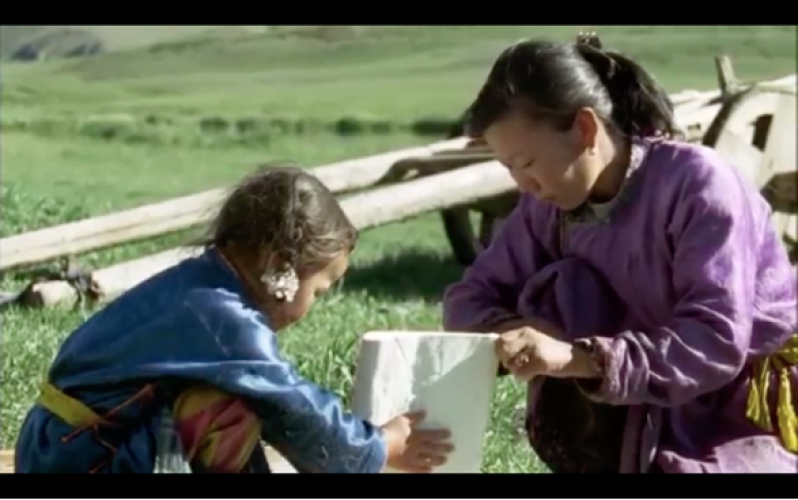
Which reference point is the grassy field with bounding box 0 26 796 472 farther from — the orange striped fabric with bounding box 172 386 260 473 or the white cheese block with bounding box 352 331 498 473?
the orange striped fabric with bounding box 172 386 260 473

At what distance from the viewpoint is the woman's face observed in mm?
2635

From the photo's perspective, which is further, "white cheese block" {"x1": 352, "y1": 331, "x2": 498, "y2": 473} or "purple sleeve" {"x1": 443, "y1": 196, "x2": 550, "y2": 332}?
"purple sleeve" {"x1": 443, "y1": 196, "x2": 550, "y2": 332}

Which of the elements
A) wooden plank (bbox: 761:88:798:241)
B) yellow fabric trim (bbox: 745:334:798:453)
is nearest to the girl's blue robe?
yellow fabric trim (bbox: 745:334:798:453)

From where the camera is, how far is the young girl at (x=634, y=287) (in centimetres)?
257

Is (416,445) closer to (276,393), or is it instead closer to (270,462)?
(276,393)

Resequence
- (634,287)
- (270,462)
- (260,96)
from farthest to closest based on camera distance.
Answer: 1. (260,96)
2. (270,462)
3. (634,287)

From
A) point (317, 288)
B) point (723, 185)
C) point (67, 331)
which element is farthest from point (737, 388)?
point (67, 331)

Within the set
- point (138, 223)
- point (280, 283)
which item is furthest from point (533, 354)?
point (138, 223)

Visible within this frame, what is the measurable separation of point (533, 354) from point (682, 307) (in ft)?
0.98

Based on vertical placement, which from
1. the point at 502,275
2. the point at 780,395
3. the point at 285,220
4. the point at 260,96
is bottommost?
the point at 260,96

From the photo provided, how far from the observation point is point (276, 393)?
92.4 inches

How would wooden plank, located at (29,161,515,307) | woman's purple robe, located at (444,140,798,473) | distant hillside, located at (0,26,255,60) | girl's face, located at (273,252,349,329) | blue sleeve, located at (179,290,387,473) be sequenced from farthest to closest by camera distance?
distant hillside, located at (0,26,255,60) < wooden plank, located at (29,161,515,307) < woman's purple robe, located at (444,140,798,473) < girl's face, located at (273,252,349,329) < blue sleeve, located at (179,290,387,473)

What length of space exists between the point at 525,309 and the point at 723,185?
44 cm

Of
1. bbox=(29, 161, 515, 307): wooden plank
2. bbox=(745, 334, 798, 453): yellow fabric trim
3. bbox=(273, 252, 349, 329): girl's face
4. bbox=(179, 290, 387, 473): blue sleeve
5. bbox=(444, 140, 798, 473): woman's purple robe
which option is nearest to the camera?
bbox=(179, 290, 387, 473): blue sleeve
